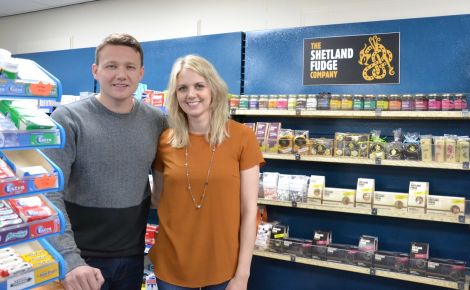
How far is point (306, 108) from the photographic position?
3.82 metres

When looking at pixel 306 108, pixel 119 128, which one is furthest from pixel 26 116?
pixel 306 108

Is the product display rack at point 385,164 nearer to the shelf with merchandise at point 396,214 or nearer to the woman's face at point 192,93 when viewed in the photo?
the shelf with merchandise at point 396,214

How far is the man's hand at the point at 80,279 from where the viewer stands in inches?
63.9

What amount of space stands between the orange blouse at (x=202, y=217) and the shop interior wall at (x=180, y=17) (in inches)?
127

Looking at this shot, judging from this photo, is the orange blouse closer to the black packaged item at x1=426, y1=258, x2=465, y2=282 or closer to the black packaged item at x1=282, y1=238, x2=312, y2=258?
the black packaged item at x1=282, y1=238, x2=312, y2=258

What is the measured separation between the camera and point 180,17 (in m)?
5.80

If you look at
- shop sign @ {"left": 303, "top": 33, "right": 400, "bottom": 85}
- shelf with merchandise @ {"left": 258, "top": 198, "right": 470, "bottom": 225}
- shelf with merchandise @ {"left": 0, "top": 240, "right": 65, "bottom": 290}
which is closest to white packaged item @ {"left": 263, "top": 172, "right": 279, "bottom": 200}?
shelf with merchandise @ {"left": 258, "top": 198, "right": 470, "bottom": 225}

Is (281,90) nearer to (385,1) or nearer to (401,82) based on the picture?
(401,82)

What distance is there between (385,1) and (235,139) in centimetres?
323

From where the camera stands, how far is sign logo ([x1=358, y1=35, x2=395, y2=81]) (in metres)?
3.85

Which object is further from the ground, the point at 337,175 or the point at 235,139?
the point at 235,139

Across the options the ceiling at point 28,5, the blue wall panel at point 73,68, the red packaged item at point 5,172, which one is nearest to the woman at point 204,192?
the red packaged item at point 5,172

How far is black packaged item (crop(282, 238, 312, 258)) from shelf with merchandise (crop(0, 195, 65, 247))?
2.79m

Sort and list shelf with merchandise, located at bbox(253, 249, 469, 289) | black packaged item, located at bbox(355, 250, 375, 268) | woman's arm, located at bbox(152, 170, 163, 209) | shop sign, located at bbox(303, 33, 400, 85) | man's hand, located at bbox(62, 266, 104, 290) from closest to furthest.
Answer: man's hand, located at bbox(62, 266, 104, 290) < woman's arm, located at bbox(152, 170, 163, 209) < shelf with merchandise, located at bbox(253, 249, 469, 289) < black packaged item, located at bbox(355, 250, 375, 268) < shop sign, located at bbox(303, 33, 400, 85)
